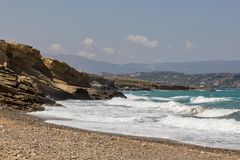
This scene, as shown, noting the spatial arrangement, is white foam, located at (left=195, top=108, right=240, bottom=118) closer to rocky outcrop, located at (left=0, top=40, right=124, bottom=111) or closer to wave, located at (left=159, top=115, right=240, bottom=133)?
wave, located at (left=159, top=115, right=240, bottom=133)

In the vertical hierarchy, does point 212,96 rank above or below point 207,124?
above

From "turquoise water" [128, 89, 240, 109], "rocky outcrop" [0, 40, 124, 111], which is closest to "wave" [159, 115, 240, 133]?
Result: "rocky outcrop" [0, 40, 124, 111]

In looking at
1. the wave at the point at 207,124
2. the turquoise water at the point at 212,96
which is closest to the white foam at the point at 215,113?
the wave at the point at 207,124

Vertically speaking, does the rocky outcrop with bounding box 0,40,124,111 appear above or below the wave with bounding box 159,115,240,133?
above

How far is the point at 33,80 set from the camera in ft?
199

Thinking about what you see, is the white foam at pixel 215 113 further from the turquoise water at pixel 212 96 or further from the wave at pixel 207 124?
the turquoise water at pixel 212 96

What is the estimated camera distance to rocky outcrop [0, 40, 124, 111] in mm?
44125

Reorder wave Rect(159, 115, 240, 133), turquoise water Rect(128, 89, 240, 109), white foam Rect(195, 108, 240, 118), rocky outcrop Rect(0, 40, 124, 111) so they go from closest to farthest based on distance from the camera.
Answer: wave Rect(159, 115, 240, 133) → rocky outcrop Rect(0, 40, 124, 111) → white foam Rect(195, 108, 240, 118) → turquoise water Rect(128, 89, 240, 109)

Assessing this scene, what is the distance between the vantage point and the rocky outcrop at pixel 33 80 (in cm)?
4412

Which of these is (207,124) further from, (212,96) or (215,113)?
(212,96)

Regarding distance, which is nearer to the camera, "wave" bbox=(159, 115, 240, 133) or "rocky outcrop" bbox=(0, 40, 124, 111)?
"wave" bbox=(159, 115, 240, 133)

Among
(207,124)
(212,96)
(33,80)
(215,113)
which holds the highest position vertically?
(212,96)

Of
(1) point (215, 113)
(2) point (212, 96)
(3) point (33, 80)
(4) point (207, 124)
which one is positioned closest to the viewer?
(4) point (207, 124)

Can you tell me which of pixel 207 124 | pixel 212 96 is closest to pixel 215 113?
pixel 207 124
